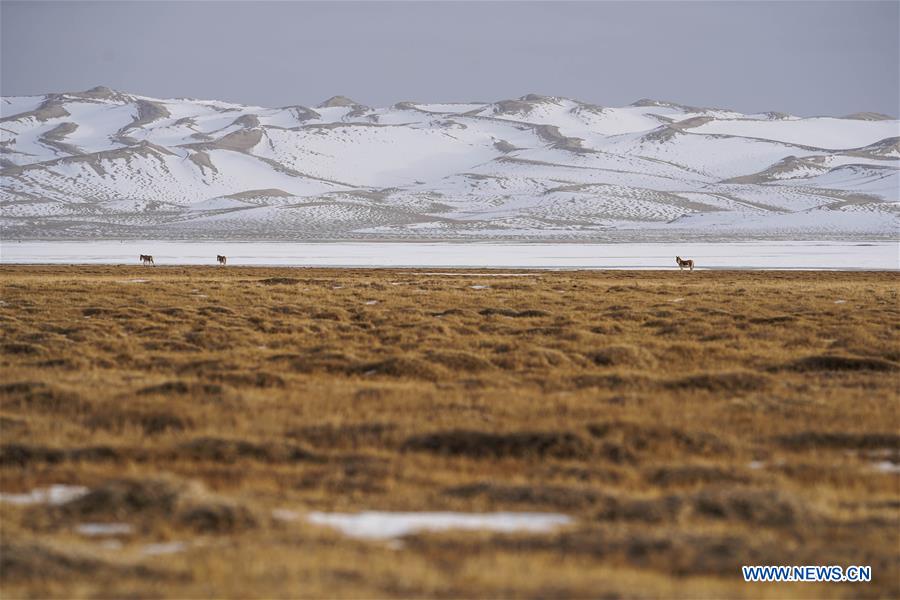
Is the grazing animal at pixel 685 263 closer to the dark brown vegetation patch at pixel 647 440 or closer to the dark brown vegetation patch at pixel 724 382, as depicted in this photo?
the dark brown vegetation patch at pixel 724 382

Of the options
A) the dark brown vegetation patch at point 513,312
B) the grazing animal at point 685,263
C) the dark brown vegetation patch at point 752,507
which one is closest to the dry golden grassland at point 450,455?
the dark brown vegetation patch at point 752,507

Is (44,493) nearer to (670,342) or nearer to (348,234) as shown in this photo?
(670,342)

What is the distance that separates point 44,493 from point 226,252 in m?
102

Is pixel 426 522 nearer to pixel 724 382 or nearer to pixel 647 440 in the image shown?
pixel 647 440

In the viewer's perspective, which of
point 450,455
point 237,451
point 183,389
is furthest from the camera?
point 183,389

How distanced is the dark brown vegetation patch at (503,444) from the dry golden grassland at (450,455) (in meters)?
0.03

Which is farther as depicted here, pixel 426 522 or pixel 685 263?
pixel 685 263

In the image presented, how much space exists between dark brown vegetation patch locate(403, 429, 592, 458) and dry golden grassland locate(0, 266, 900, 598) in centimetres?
3

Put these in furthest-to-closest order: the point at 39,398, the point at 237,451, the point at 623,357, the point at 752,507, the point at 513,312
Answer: the point at 513,312, the point at 623,357, the point at 39,398, the point at 237,451, the point at 752,507

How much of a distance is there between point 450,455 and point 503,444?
0.63 m

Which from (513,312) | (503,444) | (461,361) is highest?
(513,312)

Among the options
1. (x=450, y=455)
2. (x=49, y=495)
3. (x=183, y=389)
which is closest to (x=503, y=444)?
(x=450, y=455)

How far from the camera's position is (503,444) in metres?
12.6

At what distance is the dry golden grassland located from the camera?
788 centimetres
